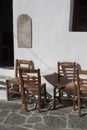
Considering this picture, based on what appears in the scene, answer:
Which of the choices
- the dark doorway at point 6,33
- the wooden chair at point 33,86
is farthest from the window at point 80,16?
the dark doorway at point 6,33

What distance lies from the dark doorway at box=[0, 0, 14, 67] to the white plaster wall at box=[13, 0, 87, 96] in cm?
185

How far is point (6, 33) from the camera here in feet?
30.2

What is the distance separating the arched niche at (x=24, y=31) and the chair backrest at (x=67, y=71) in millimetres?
983

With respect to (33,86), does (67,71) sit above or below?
above

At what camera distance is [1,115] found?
20.0ft

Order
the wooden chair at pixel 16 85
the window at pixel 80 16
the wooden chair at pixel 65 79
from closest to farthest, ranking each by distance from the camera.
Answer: the wooden chair at pixel 65 79
the window at pixel 80 16
the wooden chair at pixel 16 85

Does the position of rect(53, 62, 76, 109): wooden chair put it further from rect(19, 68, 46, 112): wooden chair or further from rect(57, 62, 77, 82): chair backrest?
rect(19, 68, 46, 112): wooden chair

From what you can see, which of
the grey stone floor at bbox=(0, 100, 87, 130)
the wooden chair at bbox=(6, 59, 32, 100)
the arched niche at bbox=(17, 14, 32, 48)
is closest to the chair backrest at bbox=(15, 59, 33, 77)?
the wooden chair at bbox=(6, 59, 32, 100)

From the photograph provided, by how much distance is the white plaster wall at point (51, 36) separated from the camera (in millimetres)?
6719

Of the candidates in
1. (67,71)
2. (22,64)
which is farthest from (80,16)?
(22,64)

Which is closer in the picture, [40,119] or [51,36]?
[40,119]

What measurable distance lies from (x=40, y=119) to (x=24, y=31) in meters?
2.39

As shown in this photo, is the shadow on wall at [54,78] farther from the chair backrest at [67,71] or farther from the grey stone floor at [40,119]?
the grey stone floor at [40,119]

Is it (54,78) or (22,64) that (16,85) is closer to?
(22,64)
